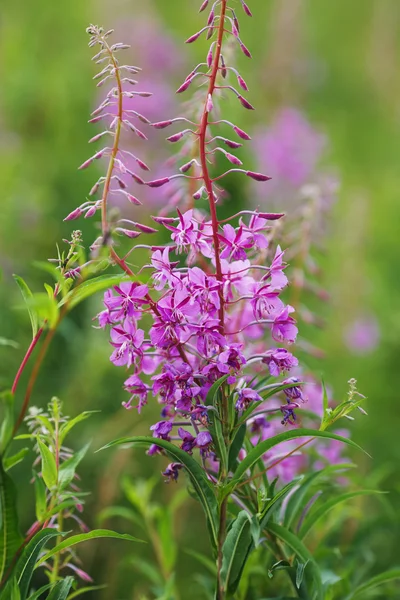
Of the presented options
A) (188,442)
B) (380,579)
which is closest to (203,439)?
(188,442)

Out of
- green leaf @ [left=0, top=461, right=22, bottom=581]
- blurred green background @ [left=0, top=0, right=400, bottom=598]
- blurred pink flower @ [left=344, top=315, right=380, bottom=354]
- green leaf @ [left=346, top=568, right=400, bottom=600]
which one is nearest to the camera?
green leaf @ [left=0, top=461, right=22, bottom=581]

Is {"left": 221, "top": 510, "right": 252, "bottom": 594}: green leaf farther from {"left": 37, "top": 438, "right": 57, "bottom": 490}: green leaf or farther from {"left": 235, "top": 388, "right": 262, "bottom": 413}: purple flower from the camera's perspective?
{"left": 37, "top": 438, "right": 57, "bottom": 490}: green leaf

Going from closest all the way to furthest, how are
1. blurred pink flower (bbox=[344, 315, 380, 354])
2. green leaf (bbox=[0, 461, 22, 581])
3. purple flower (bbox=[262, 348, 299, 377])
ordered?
green leaf (bbox=[0, 461, 22, 581]), purple flower (bbox=[262, 348, 299, 377]), blurred pink flower (bbox=[344, 315, 380, 354])

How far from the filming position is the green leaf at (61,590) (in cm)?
117

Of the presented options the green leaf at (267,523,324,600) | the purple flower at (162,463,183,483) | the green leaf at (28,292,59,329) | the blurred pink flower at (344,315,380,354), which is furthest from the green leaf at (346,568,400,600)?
the blurred pink flower at (344,315,380,354)

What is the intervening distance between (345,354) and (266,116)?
245cm

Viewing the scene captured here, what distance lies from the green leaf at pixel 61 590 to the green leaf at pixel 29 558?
0.15 ft

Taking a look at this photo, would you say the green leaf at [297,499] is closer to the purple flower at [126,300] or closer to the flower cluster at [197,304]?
the flower cluster at [197,304]

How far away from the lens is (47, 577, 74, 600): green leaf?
1167mm

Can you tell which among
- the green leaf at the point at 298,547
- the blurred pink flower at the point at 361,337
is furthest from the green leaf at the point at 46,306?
the blurred pink flower at the point at 361,337

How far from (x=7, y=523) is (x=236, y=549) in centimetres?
37

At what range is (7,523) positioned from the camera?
42.7 inches

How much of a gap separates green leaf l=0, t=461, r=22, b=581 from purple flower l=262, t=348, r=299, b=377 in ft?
1.37

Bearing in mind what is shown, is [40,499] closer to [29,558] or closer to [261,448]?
[29,558]
